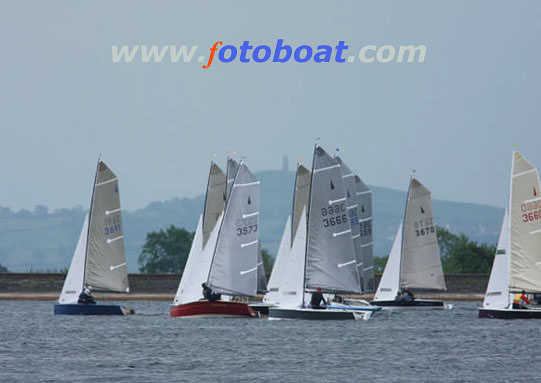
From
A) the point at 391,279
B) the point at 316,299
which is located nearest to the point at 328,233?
the point at 316,299

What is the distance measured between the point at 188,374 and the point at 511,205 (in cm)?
2189

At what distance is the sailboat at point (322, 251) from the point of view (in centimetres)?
4616

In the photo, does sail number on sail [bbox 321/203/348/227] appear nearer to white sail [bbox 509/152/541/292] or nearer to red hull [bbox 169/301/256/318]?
red hull [bbox 169/301/256/318]

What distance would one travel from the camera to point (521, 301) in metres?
47.5

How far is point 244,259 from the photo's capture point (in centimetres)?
4928

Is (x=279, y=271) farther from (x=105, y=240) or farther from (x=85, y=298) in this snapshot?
(x=85, y=298)

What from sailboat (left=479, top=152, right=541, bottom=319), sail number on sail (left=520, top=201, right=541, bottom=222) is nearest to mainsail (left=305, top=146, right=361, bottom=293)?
sailboat (left=479, top=152, right=541, bottom=319)

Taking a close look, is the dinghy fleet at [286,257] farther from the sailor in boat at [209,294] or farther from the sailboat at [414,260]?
the sailboat at [414,260]

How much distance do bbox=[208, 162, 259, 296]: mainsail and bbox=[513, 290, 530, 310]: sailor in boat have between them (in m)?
10.5

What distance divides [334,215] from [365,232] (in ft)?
60.0

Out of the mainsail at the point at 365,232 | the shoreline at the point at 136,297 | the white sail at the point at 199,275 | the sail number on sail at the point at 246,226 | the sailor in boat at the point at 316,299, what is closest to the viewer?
the sailor in boat at the point at 316,299

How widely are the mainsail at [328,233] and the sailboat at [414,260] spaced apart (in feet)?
48.3

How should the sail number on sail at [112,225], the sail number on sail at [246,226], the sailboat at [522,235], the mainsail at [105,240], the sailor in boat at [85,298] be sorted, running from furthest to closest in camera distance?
the sail number on sail at [112,225]
the mainsail at [105,240]
the sailor in boat at [85,298]
the sail number on sail at [246,226]
the sailboat at [522,235]

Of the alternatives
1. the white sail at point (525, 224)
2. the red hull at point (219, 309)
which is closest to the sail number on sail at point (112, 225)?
the red hull at point (219, 309)
